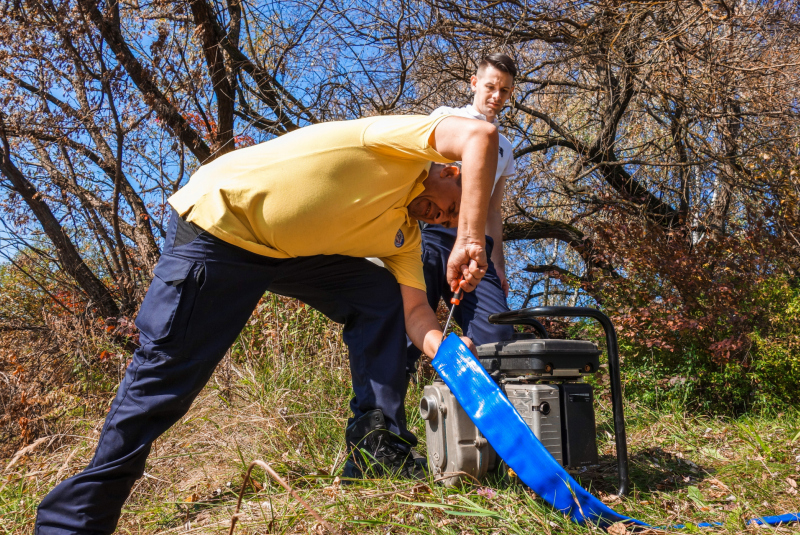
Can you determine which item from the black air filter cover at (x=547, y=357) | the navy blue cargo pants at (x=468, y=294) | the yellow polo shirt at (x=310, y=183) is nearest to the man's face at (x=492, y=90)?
the navy blue cargo pants at (x=468, y=294)

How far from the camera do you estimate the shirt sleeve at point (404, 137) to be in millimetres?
2137

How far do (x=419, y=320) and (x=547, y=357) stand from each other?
0.68 meters

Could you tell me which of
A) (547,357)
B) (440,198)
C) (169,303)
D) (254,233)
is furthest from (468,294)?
(169,303)

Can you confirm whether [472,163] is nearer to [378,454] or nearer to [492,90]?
[378,454]

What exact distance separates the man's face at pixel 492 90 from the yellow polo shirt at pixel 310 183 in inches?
61.8

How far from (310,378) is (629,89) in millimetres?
4025

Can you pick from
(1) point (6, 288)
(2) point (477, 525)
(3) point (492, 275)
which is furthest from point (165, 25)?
(2) point (477, 525)

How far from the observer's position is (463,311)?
3512 mm

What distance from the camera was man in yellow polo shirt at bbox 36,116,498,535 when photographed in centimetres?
214

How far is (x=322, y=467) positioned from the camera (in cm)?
288

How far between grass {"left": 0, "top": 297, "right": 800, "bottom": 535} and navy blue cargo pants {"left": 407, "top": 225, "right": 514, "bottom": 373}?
25.3 inches

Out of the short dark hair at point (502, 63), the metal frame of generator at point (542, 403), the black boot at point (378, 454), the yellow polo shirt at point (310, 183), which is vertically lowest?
the black boot at point (378, 454)

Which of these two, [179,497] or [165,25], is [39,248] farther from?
[179,497]

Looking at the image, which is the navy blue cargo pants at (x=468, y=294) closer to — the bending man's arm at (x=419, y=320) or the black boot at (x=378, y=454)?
the bending man's arm at (x=419, y=320)
